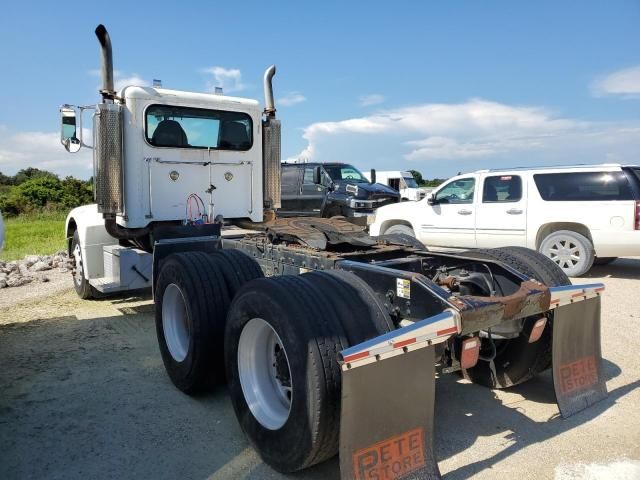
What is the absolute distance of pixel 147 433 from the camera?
3678mm

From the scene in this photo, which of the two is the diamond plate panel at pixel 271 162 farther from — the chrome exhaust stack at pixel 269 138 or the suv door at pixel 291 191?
the suv door at pixel 291 191

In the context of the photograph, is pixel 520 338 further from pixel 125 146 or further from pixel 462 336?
pixel 125 146

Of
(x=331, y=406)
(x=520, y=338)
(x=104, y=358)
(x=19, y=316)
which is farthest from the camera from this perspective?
(x=19, y=316)

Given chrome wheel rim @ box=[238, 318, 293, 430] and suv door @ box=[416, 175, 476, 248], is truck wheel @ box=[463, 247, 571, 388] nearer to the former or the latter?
chrome wheel rim @ box=[238, 318, 293, 430]

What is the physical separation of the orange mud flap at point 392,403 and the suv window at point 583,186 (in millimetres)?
7477

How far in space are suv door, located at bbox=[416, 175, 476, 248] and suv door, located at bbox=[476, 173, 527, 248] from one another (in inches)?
8.1

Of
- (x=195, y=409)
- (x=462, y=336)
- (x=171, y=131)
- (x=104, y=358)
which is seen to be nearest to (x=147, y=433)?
(x=195, y=409)

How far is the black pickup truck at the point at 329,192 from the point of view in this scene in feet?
44.2

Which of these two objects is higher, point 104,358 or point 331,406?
point 331,406

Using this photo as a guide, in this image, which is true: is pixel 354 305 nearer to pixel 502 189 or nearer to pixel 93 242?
pixel 93 242

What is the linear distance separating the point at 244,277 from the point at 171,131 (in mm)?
3202

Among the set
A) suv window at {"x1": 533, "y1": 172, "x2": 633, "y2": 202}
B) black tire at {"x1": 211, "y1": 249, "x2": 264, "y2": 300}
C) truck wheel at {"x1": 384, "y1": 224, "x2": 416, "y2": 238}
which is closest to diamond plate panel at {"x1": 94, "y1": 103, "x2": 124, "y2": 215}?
black tire at {"x1": 211, "y1": 249, "x2": 264, "y2": 300}

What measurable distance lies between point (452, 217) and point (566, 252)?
7.41 feet

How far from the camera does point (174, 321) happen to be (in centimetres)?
478
